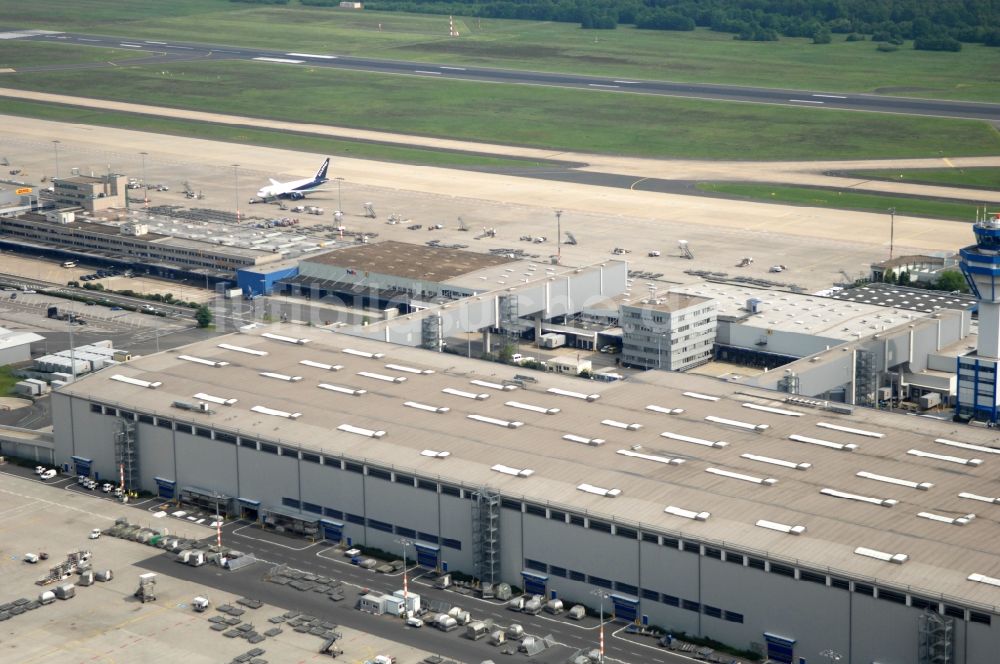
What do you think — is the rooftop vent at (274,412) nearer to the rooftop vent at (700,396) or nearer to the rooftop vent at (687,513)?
the rooftop vent at (700,396)

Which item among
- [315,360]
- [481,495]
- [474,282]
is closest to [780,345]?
[474,282]

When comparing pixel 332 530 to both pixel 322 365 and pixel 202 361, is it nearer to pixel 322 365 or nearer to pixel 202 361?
pixel 322 365

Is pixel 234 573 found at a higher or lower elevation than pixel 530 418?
lower

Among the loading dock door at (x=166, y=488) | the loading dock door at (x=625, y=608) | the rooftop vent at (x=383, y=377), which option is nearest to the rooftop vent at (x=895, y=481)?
the loading dock door at (x=625, y=608)

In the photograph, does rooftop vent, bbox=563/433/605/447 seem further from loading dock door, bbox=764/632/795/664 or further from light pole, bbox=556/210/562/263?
light pole, bbox=556/210/562/263

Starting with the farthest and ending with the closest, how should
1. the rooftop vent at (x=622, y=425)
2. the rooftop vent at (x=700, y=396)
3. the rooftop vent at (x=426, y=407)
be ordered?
the rooftop vent at (x=700, y=396), the rooftop vent at (x=426, y=407), the rooftop vent at (x=622, y=425)

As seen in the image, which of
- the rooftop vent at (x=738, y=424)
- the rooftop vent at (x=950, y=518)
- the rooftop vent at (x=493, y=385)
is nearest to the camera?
the rooftop vent at (x=950, y=518)

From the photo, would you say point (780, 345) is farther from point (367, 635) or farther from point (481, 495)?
point (367, 635)
